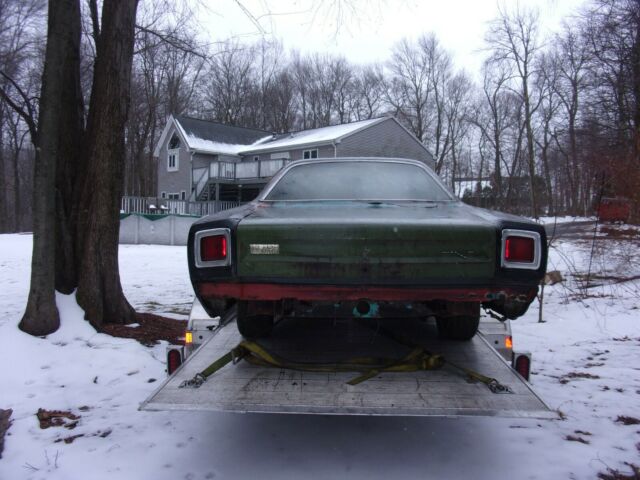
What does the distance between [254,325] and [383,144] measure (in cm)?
2827

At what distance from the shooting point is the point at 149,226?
64.2 ft

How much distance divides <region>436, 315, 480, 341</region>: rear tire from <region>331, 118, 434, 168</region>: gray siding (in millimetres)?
23908

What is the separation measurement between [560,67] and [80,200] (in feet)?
113

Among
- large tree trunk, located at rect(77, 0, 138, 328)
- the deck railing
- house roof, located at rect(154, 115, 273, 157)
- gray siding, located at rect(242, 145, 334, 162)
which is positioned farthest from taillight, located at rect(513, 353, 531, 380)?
house roof, located at rect(154, 115, 273, 157)

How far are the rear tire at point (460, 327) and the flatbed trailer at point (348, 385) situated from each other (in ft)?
0.21

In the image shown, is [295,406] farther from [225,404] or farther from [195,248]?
[195,248]

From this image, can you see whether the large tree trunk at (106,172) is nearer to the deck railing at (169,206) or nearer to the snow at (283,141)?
the deck railing at (169,206)

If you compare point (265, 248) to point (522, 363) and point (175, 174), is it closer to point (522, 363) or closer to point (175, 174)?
point (522, 363)

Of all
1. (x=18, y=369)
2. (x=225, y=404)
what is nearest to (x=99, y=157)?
(x=18, y=369)

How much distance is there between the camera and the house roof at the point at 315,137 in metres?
28.1

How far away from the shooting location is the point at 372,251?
261 cm

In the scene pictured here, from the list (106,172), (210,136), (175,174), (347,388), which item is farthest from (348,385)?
(175,174)

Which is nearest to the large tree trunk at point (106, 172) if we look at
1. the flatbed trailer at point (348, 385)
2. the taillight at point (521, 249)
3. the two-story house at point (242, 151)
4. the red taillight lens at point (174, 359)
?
the red taillight lens at point (174, 359)

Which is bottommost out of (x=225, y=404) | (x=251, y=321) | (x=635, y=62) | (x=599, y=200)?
(x=225, y=404)
